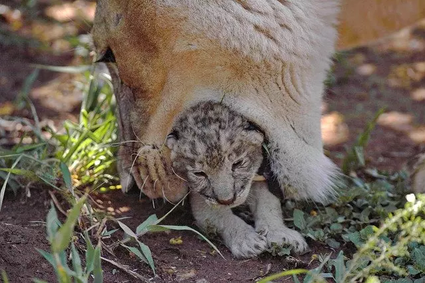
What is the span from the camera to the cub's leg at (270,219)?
2.94m

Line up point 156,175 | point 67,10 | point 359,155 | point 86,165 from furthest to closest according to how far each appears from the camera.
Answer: point 67,10 < point 359,155 < point 86,165 < point 156,175

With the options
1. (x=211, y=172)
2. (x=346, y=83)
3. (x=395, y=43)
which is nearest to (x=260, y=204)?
(x=211, y=172)

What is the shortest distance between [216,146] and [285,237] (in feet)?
1.43

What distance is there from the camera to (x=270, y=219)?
3.09 metres

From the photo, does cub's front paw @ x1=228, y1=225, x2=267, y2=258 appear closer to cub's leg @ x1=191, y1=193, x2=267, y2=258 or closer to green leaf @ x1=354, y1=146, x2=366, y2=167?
cub's leg @ x1=191, y1=193, x2=267, y2=258

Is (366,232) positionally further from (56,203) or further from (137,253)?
(56,203)

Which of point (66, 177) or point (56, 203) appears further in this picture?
point (56, 203)

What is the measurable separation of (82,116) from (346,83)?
2.23 m

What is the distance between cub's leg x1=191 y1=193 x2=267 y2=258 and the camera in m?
2.91

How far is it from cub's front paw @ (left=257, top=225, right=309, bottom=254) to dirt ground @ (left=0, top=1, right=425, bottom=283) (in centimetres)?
4

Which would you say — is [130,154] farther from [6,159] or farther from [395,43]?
[395,43]

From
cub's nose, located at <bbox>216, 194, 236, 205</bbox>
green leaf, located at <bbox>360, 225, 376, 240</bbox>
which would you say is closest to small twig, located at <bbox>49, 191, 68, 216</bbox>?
cub's nose, located at <bbox>216, 194, 236, 205</bbox>

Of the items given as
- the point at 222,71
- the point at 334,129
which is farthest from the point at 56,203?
the point at 334,129

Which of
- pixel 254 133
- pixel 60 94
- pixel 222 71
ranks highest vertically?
pixel 222 71
